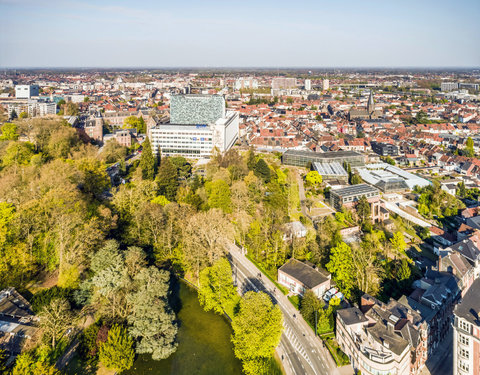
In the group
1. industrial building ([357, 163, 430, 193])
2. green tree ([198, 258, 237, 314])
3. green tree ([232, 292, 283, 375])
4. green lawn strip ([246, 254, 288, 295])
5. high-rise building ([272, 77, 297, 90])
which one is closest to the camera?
green tree ([232, 292, 283, 375])

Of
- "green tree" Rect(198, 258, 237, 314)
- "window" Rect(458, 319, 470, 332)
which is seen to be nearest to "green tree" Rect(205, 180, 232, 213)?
"green tree" Rect(198, 258, 237, 314)

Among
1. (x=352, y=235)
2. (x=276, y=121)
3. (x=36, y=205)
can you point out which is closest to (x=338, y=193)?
(x=352, y=235)

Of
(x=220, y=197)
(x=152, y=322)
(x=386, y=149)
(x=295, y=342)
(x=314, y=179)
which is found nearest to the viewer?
(x=152, y=322)

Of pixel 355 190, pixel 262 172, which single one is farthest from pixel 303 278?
pixel 262 172

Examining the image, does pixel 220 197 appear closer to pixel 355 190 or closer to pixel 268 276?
pixel 268 276

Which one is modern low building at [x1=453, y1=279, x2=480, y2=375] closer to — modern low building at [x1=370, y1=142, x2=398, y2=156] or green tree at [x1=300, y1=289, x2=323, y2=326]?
green tree at [x1=300, y1=289, x2=323, y2=326]

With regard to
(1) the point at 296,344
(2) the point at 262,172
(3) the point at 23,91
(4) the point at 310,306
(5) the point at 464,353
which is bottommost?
(1) the point at 296,344
